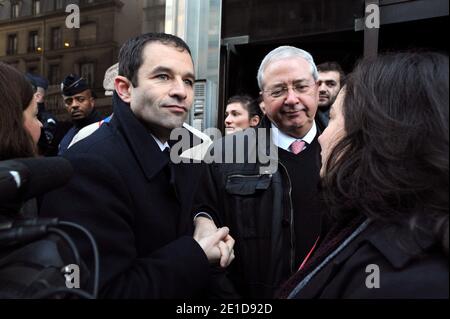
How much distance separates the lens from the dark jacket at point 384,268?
3.17ft

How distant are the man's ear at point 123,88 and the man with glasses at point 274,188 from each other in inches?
23.4

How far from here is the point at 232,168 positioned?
2207 millimetres

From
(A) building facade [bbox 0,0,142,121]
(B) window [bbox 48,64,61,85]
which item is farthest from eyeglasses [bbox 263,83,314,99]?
(B) window [bbox 48,64,61,85]

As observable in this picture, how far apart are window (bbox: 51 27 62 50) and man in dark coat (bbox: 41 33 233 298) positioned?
165 inches

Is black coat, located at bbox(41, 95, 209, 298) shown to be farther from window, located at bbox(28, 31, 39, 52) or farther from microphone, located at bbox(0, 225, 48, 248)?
window, located at bbox(28, 31, 39, 52)

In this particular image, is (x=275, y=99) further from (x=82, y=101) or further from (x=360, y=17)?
(x=360, y=17)

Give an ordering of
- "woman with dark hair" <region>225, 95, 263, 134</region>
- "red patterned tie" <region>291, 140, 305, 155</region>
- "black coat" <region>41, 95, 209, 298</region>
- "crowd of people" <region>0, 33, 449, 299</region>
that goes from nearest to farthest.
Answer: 1. "crowd of people" <region>0, 33, 449, 299</region>
2. "black coat" <region>41, 95, 209, 298</region>
3. "red patterned tie" <region>291, 140, 305, 155</region>
4. "woman with dark hair" <region>225, 95, 263, 134</region>

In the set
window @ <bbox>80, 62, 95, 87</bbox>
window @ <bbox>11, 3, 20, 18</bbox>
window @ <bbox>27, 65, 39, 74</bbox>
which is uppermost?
window @ <bbox>11, 3, 20, 18</bbox>

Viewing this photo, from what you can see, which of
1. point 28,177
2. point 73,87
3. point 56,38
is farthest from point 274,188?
point 56,38

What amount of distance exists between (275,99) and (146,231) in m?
1.15

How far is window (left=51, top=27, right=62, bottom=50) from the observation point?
5.54 metres

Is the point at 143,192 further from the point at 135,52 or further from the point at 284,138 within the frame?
the point at 284,138

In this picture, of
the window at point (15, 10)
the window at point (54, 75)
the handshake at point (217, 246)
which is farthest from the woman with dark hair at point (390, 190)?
the window at point (15, 10)
